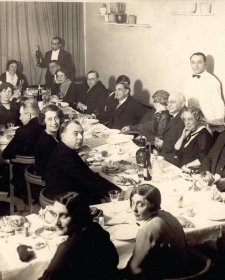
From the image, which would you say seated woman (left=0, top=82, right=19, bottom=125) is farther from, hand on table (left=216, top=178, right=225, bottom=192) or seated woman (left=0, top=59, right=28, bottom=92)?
hand on table (left=216, top=178, right=225, bottom=192)

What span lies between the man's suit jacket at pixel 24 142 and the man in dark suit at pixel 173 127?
130 cm

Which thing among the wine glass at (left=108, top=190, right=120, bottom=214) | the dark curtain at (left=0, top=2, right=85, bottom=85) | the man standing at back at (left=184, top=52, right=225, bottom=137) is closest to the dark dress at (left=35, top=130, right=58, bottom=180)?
the wine glass at (left=108, top=190, right=120, bottom=214)

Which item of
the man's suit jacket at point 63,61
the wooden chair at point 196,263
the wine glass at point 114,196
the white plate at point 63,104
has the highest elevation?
the man's suit jacket at point 63,61

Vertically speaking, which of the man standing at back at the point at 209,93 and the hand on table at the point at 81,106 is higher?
the man standing at back at the point at 209,93

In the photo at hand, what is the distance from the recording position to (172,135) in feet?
16.8

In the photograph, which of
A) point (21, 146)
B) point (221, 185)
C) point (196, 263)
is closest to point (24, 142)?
point (21, 146)

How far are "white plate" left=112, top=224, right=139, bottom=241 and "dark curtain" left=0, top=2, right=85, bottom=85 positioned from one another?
6.61 metres

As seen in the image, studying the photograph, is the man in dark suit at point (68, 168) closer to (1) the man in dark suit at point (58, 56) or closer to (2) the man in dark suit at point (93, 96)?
(2) the man in dark suit at point (93, 96)

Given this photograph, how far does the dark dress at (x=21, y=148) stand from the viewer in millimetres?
4586

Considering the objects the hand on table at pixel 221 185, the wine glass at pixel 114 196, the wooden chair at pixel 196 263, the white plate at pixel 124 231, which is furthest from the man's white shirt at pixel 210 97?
the wooden chair at pixel 196 263

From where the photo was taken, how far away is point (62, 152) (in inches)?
147

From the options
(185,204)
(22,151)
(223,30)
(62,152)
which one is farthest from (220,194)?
(223,30)

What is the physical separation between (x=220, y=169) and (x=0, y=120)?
2649mm

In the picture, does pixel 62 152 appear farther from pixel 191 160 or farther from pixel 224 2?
pixel 224 2
